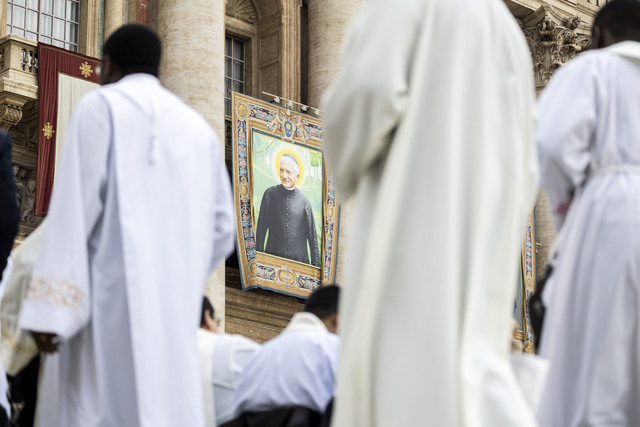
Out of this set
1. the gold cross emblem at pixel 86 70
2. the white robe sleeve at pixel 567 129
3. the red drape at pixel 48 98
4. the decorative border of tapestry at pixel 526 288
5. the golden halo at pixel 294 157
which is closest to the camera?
the white robe sleeve at pixel 567 129

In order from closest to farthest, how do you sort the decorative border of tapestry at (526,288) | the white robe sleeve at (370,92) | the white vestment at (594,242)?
the white robe sleeve at (370,92)
the white vestment at (594,242)
the decorative border of tapestry at (526,288)

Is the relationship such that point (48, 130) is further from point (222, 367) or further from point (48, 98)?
point (222, 367)

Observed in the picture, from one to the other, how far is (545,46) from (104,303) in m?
20.3

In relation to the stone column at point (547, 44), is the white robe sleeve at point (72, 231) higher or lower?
lower

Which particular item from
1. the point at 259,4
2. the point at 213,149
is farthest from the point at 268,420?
the point at 259,4

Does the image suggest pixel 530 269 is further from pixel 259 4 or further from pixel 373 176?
pixel 373 176

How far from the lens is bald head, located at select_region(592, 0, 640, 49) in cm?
470

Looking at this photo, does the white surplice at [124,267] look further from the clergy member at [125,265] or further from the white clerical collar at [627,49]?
the white clerical collar at [627,49]

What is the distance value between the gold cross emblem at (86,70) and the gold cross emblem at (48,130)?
1.00 metres

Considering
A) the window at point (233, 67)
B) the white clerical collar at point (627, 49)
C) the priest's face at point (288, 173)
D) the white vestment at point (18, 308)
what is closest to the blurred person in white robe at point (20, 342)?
the white vestment at point (18, 308)

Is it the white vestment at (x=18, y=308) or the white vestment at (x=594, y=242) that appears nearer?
the white vestment at (x=594, y=242)

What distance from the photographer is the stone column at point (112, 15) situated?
1877cm

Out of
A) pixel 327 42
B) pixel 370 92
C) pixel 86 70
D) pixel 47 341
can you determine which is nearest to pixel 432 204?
pixel 370 92

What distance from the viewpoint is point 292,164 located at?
17.9 meters
